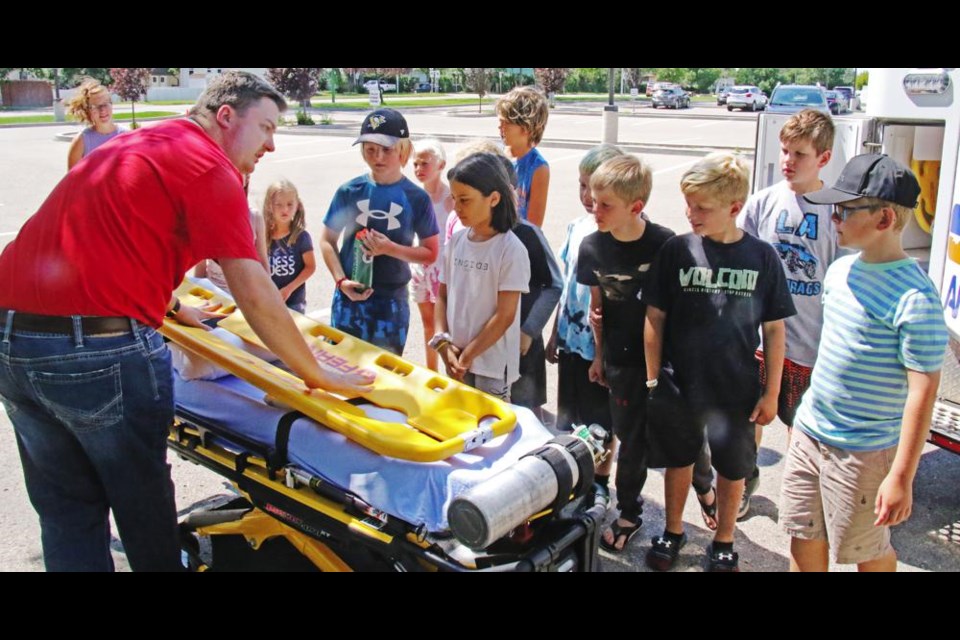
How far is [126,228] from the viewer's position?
100 inches

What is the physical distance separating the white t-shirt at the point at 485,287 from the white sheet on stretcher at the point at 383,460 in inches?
24.3

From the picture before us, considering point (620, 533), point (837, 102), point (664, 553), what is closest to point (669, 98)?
point (837, 102)

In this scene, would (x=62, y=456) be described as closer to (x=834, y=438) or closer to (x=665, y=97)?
(x=834, y=438)

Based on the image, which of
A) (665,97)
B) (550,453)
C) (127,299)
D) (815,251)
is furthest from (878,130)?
(665,97)

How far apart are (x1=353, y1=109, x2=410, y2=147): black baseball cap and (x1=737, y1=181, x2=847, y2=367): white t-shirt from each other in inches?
73.3

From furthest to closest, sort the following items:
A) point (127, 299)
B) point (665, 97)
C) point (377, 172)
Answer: point (665, 97) < point (377, 172) < point (127, 299)

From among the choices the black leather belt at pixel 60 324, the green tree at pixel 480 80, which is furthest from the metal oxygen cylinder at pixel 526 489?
the green tree at pixel 480 80

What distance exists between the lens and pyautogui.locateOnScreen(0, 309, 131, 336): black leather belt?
254 cm

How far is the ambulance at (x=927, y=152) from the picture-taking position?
4086 mm

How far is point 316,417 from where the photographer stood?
2.89 meters

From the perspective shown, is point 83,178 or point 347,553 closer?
point 83,178

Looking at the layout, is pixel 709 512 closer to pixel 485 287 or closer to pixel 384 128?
pixel 485 287

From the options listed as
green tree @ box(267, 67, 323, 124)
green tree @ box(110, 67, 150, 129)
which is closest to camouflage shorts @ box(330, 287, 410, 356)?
green tree @ box(267, 67, 323, 124)

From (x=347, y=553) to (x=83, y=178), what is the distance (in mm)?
1475
